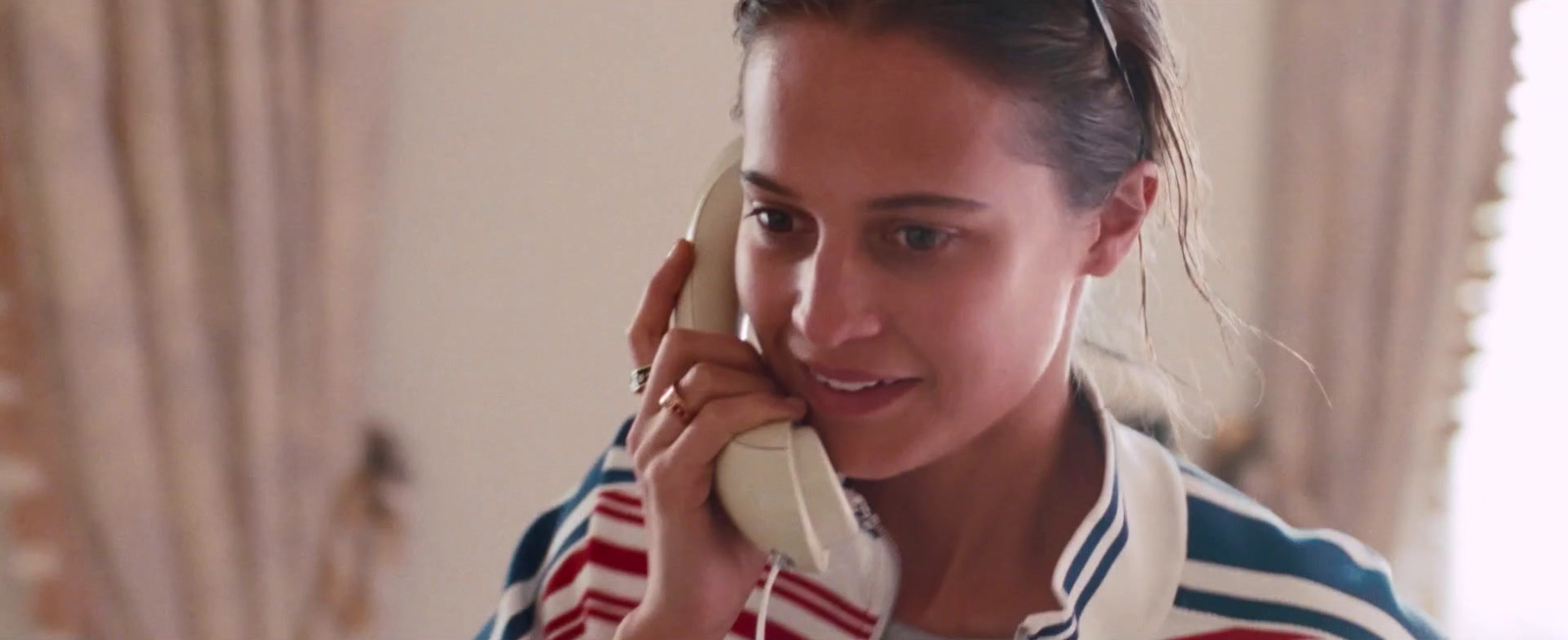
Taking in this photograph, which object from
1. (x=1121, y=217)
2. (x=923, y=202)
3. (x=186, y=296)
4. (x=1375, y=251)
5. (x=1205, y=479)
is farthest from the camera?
(x=1375, y=251)

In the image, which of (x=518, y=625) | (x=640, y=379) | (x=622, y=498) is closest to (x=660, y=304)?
(x=640, y=379)

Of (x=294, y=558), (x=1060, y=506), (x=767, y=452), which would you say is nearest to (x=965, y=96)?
(x=767, y=452)

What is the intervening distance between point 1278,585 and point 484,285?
1029mm

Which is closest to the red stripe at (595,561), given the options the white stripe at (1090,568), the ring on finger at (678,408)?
the ring on finger at (678,408)

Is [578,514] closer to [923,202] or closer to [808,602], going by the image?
[808,602]

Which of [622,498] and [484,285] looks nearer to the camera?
[622,498]

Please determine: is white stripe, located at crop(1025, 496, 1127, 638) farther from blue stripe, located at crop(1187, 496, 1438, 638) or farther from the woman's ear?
the woman's ear

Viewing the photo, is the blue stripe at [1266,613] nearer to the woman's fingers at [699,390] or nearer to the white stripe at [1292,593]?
the white stripe at [1292,593]

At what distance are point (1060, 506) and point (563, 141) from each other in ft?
2.89

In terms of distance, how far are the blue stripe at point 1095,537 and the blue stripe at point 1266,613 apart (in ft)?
0.23

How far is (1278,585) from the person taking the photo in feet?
3.07

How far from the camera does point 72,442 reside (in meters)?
1.46

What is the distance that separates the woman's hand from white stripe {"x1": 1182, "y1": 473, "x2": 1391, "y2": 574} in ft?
1.06

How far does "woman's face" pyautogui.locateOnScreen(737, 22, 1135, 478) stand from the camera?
767 mm
